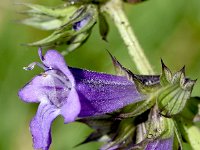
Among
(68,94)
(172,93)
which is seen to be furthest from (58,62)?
(172,93)

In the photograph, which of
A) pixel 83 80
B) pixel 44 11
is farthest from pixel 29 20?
pixel 83 80

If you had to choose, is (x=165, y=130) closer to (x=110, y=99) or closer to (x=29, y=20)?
(x=110, y=99)

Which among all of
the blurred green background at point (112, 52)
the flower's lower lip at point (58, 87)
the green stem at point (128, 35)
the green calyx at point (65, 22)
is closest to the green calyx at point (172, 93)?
the green stem at point (128, 35)

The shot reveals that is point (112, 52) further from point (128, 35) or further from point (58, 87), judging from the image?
point (58, 87)

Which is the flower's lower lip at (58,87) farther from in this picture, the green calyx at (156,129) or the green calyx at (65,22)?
the green calyx at (65,22)

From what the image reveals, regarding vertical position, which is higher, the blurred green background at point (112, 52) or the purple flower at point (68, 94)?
the blurred green background at point (112, 52)
